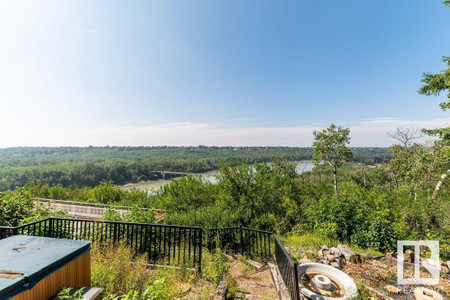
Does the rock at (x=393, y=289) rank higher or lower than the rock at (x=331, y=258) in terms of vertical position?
lower

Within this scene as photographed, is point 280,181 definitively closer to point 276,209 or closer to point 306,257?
point 276,209

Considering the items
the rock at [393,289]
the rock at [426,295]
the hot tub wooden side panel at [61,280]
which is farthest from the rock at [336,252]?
the hot tub wooden side panel at [61,280]

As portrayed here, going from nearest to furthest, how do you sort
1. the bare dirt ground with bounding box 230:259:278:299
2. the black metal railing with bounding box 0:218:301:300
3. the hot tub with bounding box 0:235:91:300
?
the hot tub with bounding box 0:235:91:300 < the bare dirt ground with bounding box 230:259:278:299 < the black metal railing with bounding box 0:218:301:300

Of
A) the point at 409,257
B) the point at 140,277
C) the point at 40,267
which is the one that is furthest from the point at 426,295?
the point at 40,267

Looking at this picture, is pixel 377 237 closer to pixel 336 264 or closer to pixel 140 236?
pixel 336 264

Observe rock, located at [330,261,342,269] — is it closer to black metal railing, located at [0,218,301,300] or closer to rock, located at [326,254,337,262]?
rock, located at [326,254,337,262]

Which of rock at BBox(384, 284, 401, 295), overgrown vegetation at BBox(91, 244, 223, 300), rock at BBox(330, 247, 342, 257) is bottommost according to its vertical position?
rock at BBox(384, 284, 401, 295)

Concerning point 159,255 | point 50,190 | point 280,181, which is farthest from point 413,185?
point 50,190

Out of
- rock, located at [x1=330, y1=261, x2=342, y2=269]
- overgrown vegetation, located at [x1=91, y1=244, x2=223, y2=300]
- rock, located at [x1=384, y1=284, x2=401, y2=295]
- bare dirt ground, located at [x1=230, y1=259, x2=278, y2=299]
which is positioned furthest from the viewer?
rock, located at [x1=330, y1=261, x2=342, y2=269]

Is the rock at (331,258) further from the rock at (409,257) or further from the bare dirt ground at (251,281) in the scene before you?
the rock at (409,257)

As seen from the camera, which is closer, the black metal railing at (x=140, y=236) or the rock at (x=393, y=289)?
the black metal railing at (x=140, y=236)

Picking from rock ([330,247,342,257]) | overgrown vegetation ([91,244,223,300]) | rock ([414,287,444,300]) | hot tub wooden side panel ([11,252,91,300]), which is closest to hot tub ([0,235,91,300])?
hot tub wooden side panel ([11,252,91,300])

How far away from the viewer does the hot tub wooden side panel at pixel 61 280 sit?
1869mm

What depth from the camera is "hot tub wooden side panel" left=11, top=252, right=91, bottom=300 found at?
6.13 ft
